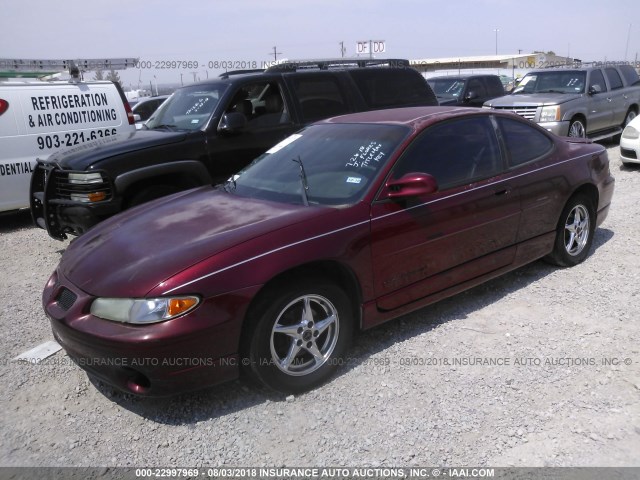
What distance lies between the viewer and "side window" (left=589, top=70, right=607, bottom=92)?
12.2 meters

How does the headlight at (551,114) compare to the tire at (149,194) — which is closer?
the tire at (149,194)

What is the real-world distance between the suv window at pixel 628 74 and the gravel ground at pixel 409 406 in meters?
11.1

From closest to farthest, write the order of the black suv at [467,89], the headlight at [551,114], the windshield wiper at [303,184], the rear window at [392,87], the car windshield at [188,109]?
the windshield wiper at [303,184] < the car windshield at [188,109] < the rear window at [392,87] < the headlight at [551,114] < the black suv at [467,89]

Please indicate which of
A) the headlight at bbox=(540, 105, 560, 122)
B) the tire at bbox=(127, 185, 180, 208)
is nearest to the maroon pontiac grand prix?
the tire at bbox=(127, 185, 180, 208)

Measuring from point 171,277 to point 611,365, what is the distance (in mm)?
2739

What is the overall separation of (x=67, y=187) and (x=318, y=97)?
3150 mm

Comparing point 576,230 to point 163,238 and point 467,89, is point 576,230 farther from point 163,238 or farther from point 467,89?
point 467,89

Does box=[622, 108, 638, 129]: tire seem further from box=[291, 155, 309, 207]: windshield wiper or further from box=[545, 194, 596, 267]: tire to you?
box=[291, 155, 309, 207]: windshield wiper

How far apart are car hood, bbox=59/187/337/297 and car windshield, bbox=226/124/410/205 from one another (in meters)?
0.18

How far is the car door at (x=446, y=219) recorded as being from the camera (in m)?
3.69

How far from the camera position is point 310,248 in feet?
10.8

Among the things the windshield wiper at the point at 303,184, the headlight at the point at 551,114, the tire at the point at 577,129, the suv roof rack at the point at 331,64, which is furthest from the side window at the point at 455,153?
the tire at the point at 577,129

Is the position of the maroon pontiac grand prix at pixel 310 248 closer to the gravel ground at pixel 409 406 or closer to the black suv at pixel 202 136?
the gravel ground at pixel 409 406

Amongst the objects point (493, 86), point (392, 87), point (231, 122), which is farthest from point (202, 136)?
point (493, 86)
